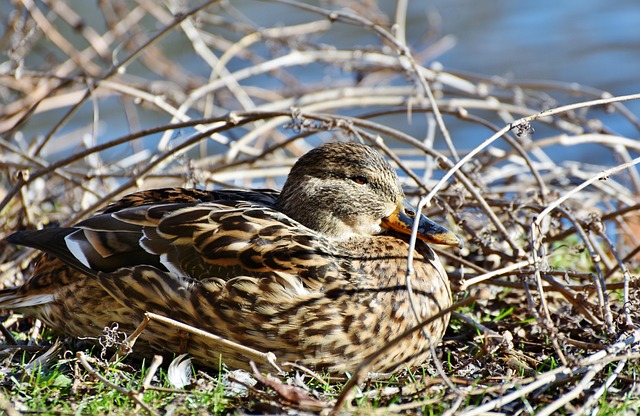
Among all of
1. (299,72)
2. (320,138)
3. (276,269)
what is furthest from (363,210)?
(299,72)

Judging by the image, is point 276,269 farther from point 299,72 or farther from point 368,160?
point 299,72

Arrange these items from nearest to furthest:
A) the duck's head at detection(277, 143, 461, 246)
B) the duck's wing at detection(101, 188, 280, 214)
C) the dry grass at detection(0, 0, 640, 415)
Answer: the dry grass at detection(0, 0, 640, 415), the duck's head at detection(277, 143, 461, 246), the duck's wing at detection(101, 188, 280, 214)

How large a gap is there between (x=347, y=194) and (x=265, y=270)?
0.71 meters

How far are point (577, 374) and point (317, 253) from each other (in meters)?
1.29

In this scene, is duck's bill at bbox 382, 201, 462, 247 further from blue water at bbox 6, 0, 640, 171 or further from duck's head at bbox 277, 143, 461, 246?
blue water at bbox 6, 0, 640, 171

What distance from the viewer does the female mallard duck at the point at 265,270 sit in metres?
3.90

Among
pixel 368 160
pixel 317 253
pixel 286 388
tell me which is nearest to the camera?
pixel 286 388

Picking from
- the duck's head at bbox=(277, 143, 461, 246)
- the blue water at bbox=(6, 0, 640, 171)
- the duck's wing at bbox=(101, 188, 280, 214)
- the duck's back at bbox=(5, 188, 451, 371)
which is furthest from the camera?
the blue water at bbox=(6, 0, 640, 171)

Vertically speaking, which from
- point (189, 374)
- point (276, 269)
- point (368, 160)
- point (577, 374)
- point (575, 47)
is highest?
point (575, 47)

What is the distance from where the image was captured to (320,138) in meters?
9.09

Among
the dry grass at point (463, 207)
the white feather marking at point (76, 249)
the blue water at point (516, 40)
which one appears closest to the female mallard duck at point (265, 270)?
the white feather marking at point (76, 249)

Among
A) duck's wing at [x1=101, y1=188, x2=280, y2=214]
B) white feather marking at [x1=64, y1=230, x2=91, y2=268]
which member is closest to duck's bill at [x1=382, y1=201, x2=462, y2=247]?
duck's wing at [x1=101, y1=188, x2=280, y2=214]

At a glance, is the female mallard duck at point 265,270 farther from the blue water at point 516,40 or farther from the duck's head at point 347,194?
the blue water at point 516,40

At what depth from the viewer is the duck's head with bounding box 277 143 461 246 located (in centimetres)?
440
